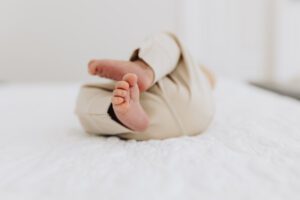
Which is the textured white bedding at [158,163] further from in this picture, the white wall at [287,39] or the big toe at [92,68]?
the white wall at [287,39]

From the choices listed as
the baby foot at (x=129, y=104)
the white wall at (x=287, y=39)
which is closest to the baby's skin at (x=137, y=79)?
the baby foot at (x=129, y=104)

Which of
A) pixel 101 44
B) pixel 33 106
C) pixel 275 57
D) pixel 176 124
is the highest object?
pixel 176 124

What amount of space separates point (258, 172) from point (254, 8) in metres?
2.34

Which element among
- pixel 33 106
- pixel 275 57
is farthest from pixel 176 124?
pixel 275 57

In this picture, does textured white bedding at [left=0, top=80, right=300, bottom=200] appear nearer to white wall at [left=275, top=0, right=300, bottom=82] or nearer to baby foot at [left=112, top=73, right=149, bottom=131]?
baby foot at [left=112, top=73, right=149, bottom=131]

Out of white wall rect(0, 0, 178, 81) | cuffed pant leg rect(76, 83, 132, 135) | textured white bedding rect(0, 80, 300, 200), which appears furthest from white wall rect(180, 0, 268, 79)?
cuffed pant leg rect(76, 83, 132, 135)

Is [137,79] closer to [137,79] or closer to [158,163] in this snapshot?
[137,79]

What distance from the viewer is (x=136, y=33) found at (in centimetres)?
255

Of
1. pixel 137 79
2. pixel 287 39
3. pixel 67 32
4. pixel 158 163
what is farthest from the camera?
pixel 287 39

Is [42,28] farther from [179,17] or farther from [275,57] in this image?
[275,57]

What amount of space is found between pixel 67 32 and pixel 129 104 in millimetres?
2013

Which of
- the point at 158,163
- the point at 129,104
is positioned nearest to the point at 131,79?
the point at 129,104

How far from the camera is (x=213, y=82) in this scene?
0.96 meters

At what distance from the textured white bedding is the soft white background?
1.71m
